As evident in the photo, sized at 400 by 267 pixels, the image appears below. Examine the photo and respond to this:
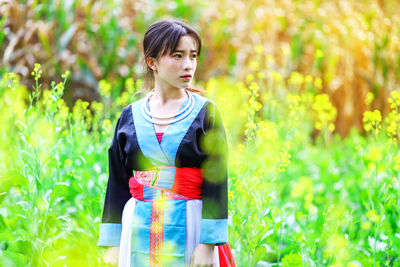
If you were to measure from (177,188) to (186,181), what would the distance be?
4 centimetres

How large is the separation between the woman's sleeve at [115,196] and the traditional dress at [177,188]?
45mm

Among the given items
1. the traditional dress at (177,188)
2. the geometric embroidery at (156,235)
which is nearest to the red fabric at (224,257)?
the traditional dress at (177,188)

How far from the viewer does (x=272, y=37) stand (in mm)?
5309

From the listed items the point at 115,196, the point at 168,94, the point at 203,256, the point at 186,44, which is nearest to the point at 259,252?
the point at 203,256

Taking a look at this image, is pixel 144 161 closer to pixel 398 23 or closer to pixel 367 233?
pixel 367 233

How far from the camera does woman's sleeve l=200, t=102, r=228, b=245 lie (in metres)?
1.70

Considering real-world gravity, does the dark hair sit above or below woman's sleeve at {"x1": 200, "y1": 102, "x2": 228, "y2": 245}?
above

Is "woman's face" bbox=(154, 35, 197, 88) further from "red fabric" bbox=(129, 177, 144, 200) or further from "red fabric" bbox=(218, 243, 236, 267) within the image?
"red fabric" bbox=(218, 243, 236, 267)

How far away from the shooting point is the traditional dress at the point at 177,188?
5.66ft

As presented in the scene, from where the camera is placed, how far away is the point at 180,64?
173cm

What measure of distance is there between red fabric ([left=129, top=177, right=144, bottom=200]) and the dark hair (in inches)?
16.8

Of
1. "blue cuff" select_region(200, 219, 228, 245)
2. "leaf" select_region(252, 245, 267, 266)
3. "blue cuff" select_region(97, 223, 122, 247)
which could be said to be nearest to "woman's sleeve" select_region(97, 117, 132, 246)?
"blue cuff" select_region(97, 223, 122, 247)

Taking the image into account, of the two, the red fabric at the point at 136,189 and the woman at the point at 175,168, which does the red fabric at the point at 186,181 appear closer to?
the woman at the point at 175,168

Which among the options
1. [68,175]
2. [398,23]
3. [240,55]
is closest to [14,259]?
[68,175]
